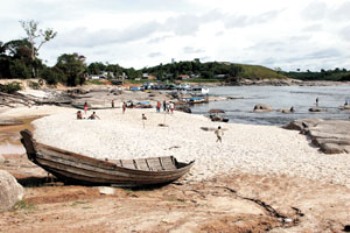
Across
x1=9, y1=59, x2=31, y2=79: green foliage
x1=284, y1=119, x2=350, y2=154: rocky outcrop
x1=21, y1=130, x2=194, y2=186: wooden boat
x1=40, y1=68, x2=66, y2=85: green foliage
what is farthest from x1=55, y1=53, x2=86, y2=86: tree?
A: x1=21, y1=130, x2=194, y2=186: wooden boat

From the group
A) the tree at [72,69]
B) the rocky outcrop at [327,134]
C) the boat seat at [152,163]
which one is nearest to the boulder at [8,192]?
the boat seat at [152,163]

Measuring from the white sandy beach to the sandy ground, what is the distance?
0.20ft

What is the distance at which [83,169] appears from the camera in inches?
603

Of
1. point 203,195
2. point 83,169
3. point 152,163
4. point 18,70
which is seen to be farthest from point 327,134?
point 18,70

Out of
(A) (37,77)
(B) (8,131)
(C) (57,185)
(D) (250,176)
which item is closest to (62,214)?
(C) (57,185)

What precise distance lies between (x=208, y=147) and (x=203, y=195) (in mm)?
9047

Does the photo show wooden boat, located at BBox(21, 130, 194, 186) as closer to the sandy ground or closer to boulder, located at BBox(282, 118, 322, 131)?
the sandy ground

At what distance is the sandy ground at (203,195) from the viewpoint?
37.8ft

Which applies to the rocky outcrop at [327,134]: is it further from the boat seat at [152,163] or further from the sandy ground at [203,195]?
the boat seat at [152,163]

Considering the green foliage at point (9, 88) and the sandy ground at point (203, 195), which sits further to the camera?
the green foliage at point (9, 88)

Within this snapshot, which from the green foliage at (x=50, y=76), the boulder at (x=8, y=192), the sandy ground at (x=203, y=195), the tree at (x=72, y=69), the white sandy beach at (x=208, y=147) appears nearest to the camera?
the sandy ground at (x=203, y=195)

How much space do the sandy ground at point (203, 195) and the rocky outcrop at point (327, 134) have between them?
3.32 feet

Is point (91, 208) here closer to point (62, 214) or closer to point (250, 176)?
point (62, 214)

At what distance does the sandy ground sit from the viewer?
11.5 m
